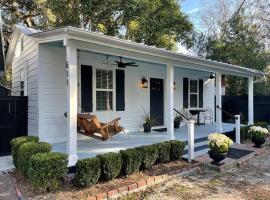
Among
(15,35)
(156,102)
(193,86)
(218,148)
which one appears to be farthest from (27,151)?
(193,86)

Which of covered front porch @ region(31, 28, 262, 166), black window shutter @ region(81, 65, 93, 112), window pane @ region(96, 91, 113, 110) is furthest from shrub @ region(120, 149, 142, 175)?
window pane @ region(96, 91, 113, 110)

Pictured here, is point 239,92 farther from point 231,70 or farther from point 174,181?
point 174,181

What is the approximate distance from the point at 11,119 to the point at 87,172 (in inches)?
142

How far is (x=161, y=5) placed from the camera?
17.6 metres

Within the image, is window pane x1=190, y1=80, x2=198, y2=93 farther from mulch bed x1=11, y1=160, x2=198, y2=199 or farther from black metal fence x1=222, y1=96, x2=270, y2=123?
mulch bed x1=11, y1=160, x2=198, y2=199

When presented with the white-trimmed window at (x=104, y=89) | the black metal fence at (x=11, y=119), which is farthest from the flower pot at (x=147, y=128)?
the black metal fence at (x=11, y=119)

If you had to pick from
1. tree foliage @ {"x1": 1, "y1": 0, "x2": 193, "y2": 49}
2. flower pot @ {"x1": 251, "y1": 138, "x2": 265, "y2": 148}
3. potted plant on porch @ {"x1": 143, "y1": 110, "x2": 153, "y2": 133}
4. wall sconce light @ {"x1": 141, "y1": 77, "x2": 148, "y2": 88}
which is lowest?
flower pot @ {"x1": 251, "y1": 138, "x2": 265, "y2": 148}

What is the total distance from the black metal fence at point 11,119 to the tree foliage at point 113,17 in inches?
366

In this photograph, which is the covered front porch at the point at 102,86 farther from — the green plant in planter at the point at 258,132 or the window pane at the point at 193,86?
the green plant in planter at the point at 258,132

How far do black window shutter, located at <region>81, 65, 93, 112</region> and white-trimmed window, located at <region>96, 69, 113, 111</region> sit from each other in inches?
11.8

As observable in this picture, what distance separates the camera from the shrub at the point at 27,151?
17.1ft

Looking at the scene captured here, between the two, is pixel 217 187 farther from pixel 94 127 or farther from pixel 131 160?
pixel 94 127

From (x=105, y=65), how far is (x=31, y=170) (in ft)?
16.3

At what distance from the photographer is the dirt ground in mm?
5105
